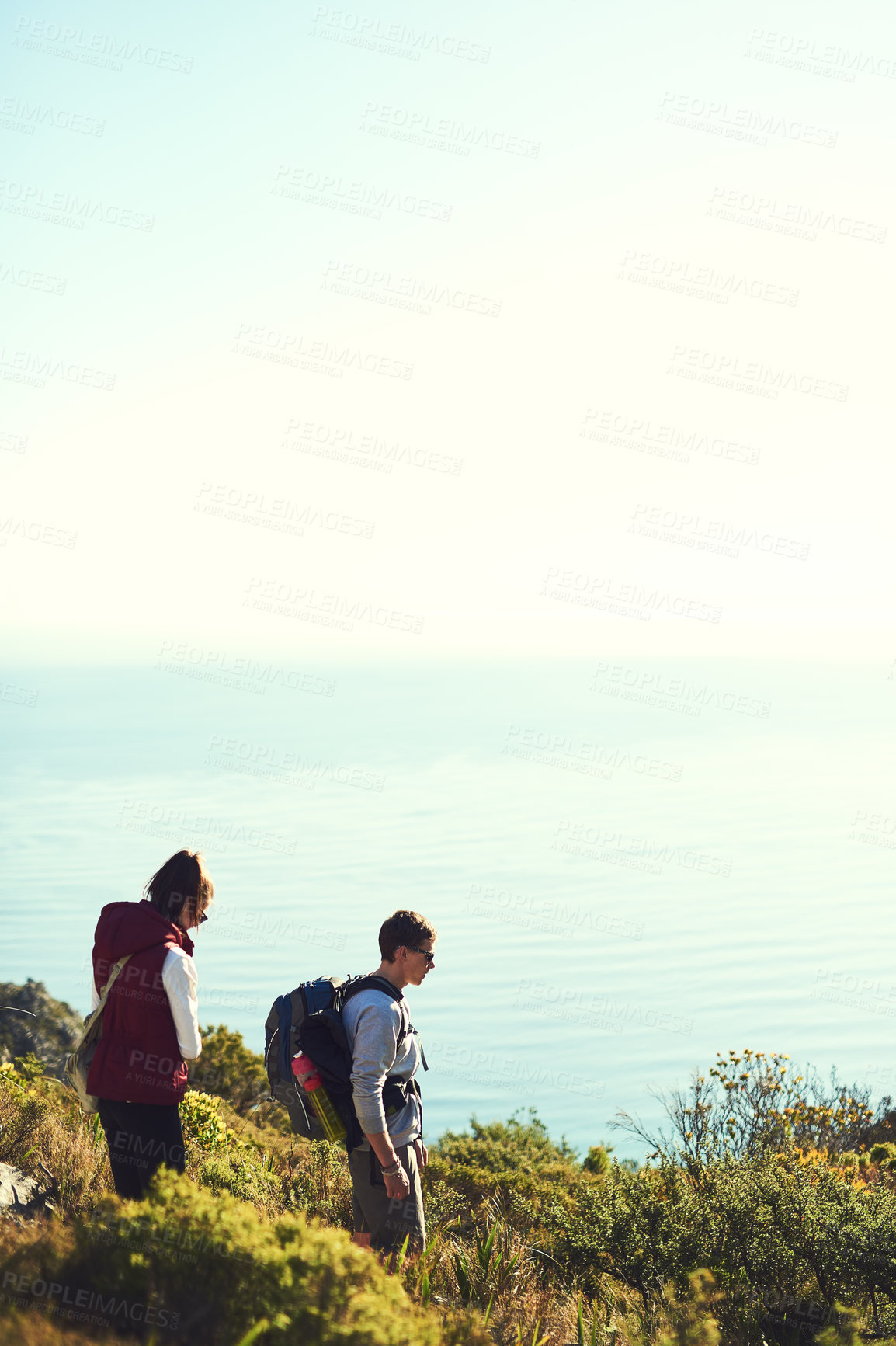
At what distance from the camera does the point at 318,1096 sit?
163 inches

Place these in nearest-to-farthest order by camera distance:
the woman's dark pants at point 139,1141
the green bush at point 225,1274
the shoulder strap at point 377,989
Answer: the green bush at point 225,1274
the woman's dark pants at point 139,1141
the shoulder strap at point 377,989

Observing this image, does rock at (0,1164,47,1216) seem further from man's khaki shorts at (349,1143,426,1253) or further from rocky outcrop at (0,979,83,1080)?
rocky outcrop at (0,979,83,1080)

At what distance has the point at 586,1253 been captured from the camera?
576 cm

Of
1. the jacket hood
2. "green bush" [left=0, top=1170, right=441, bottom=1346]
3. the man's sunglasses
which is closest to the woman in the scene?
the jacket hood

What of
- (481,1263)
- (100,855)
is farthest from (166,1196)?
(100,855)

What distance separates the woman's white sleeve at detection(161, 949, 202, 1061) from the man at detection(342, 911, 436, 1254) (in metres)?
0.65

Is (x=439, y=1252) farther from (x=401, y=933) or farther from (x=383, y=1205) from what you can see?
(x=401, y=933)

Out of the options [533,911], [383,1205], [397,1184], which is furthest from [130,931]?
[533,911]

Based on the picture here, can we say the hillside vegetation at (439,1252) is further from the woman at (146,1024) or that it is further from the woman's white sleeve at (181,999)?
the woman's white sleeve at (181,999)

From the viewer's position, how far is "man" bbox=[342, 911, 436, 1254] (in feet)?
13.5

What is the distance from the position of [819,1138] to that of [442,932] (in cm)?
9211

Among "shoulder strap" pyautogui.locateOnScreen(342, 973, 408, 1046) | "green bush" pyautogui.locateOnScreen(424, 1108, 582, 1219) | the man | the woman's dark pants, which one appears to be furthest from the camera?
"green bush" pyautogui.locateOnScreen(424, 1108, 582, 1219)

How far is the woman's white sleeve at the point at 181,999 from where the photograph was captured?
3889 mm

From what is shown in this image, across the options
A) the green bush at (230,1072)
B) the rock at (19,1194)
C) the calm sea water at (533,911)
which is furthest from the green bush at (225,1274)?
the calm sea water at (533,911)
